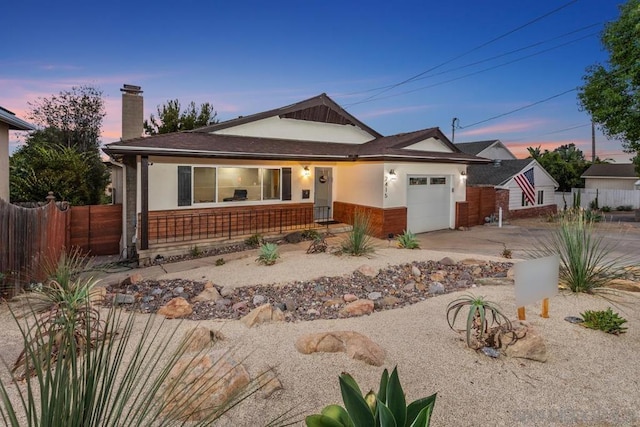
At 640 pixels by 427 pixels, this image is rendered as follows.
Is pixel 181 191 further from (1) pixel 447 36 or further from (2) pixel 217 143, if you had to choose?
(1) pixel 447 36

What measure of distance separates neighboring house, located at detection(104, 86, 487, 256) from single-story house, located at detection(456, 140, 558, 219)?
450 centimetres

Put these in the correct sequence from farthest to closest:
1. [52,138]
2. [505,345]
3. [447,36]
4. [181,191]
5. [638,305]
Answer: [52,138] < [447,36] < [181,191] < [638,305] < [505,345]

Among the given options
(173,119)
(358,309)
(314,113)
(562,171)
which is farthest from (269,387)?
(562,171)

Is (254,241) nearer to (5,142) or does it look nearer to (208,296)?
(208,296)

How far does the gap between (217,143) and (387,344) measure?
29.0 feet

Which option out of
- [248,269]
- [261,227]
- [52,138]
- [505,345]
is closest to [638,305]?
[505,345]

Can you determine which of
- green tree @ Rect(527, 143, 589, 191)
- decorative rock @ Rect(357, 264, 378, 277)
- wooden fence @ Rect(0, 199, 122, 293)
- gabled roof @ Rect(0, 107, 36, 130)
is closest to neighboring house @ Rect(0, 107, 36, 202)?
gabled roof @ Rect(0, 107, 36, 130)

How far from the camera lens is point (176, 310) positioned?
5.36 meters

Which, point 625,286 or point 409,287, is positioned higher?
point 625,286

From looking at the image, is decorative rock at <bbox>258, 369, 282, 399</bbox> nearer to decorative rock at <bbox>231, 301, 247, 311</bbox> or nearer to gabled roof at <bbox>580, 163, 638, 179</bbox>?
Answer: decorative rock at <bbox>231, 301, 247, 311</bbox>

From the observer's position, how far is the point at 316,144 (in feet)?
45.3

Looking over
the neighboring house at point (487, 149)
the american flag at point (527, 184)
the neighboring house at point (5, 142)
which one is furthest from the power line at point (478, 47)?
the neighboring house at point (5, 142)

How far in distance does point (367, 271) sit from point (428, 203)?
720cm

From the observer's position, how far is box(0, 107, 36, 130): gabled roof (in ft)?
25.3
